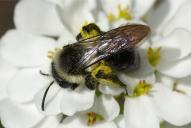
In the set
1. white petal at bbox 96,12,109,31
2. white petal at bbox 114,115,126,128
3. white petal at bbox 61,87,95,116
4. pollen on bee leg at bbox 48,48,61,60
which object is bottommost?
white petal at bbox 114,115,126,128

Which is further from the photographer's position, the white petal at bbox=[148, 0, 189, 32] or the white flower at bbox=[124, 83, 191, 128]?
the white petal at bbox=[148, 0, 189, 32]

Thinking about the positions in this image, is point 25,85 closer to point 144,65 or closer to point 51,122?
point 51,122

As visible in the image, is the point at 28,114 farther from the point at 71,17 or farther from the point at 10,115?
the point at 71,17

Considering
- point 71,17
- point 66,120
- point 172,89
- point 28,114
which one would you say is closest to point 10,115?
point 28,114

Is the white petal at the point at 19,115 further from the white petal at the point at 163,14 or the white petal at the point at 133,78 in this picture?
the white petal at the point at 163,14

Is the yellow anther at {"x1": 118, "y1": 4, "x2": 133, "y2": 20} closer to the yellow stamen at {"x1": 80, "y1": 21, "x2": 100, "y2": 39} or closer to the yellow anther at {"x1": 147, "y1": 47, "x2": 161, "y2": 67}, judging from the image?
the yellow anther at {"x1": 147, "y1": 47, "x2": 161, "y2": 67}

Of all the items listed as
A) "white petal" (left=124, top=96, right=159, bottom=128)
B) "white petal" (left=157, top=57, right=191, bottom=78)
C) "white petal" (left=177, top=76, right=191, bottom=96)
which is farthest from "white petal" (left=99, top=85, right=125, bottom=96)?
"white petal" (left=177, top=76, right=191, bottom=96)

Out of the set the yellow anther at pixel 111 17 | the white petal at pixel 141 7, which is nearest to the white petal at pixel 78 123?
the yellow anther at pixel 111 17
